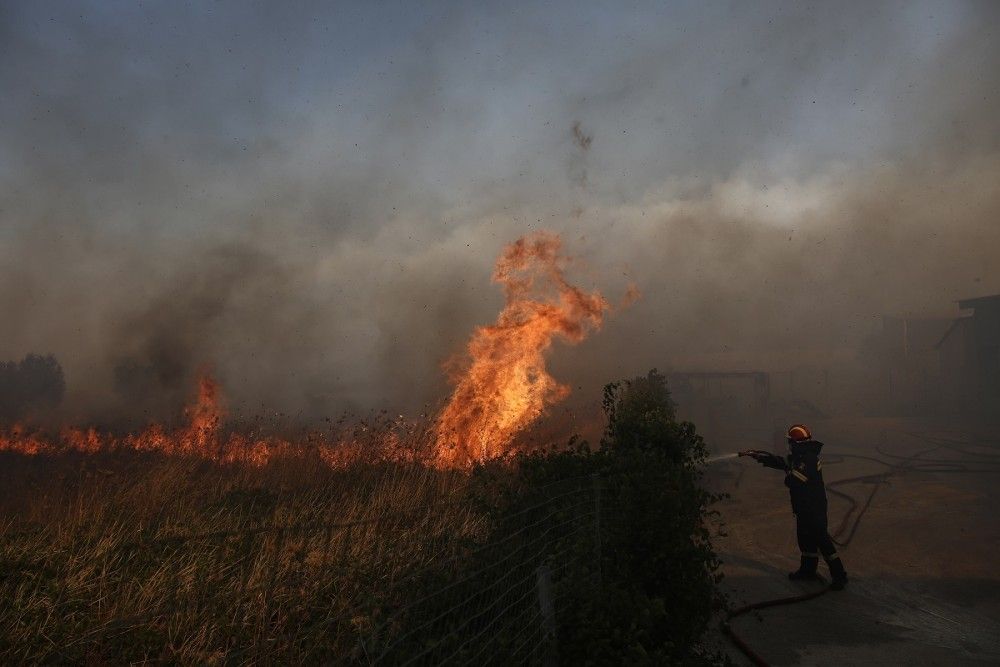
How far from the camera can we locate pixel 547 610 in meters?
3.72

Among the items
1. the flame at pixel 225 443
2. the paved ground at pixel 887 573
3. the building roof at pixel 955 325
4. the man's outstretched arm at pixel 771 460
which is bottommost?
the paved ground at pixel 887 573

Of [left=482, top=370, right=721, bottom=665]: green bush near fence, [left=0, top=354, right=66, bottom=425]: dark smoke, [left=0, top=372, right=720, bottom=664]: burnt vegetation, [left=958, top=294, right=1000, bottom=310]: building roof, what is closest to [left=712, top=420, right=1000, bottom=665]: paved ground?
[left=482, top=370, right=721, bottom=665]: green bush near fence

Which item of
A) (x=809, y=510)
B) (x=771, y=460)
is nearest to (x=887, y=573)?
(x=809, y=510)

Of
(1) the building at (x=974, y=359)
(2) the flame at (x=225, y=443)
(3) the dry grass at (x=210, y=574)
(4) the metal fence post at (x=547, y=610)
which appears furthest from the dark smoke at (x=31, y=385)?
(1) the building at (x=974, y=359)

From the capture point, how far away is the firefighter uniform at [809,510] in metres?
8.28

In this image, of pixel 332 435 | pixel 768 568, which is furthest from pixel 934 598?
pixel 332 435

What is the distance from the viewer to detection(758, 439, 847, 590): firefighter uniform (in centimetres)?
828

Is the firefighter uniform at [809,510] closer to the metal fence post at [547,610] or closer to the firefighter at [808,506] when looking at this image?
the firefighter at [808,506]

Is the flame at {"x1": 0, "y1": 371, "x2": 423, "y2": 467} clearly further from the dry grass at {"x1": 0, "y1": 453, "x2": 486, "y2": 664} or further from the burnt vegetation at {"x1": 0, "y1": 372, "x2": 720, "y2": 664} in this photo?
the dry grass at {"x1": 0, "y1": 453, "x2": 486, "y2": 664}

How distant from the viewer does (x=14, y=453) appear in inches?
589

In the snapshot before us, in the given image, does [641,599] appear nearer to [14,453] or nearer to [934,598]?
[934,598]

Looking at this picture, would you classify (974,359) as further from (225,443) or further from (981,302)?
(225,443)

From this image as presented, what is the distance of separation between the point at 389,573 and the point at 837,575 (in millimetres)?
6266

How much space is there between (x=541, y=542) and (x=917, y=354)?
44192mm
